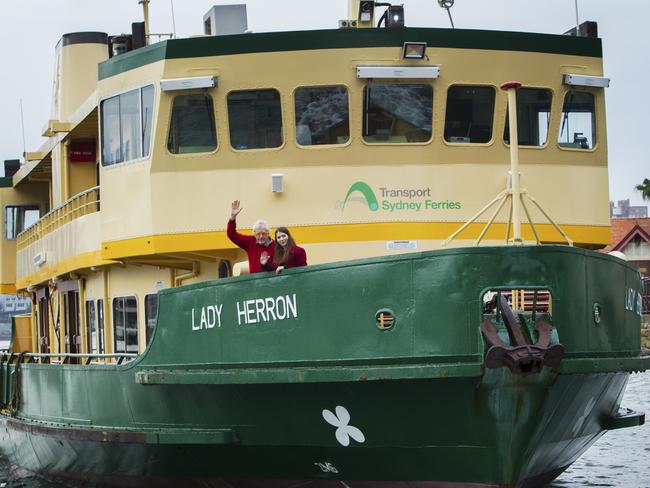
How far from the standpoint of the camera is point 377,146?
497 inches

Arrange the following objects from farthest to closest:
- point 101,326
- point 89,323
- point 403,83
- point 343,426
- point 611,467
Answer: point 611,467 < point 89,323 < point 101,326 < point 403,83 < point 343,426

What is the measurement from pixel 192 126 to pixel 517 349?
4.63 meters

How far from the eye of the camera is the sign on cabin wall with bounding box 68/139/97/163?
58.5 ft

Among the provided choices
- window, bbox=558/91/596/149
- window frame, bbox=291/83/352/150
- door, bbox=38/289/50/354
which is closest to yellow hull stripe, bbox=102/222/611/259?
window frame, bbox=291/83/352/150

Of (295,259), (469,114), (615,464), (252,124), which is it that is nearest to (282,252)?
(295,259)

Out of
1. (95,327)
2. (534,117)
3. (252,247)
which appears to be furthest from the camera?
(95,327)

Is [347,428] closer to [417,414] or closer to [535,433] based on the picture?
[417,414]

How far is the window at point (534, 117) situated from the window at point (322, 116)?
1.90 meters

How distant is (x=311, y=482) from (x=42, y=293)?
10427 millimetres

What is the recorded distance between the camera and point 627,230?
248 ft

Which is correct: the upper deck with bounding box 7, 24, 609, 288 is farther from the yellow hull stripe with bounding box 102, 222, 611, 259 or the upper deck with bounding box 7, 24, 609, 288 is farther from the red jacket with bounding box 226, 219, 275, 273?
the red jacket with bounding box 226, 219, 275, 273

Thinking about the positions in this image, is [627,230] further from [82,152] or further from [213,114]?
[213,114]

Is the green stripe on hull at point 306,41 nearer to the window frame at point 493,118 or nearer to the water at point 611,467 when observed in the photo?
the window frame at point 493,118

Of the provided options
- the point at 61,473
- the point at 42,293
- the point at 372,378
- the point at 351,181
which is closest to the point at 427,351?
the point at 372,378
